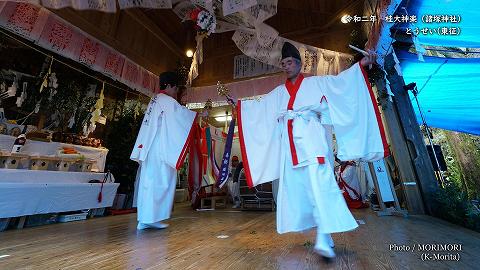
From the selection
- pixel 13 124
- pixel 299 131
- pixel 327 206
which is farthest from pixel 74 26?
pixel 327 206

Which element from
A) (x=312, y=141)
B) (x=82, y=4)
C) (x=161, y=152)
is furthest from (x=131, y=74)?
(x=312, y=141)

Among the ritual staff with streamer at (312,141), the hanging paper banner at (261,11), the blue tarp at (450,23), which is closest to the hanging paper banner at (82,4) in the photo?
the hanging paper banner at (261,11)

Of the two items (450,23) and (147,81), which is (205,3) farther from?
(450,23)

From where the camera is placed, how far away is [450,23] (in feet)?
11.3

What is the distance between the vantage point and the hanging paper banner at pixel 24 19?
11.9ft

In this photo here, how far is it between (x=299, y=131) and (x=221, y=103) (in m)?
5.69

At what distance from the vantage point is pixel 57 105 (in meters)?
5.04

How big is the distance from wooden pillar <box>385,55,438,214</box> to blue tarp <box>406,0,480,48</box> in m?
1.01

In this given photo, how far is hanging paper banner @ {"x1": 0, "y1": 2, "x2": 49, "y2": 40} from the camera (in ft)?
11.9

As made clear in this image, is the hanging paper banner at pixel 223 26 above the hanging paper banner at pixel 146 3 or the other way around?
above

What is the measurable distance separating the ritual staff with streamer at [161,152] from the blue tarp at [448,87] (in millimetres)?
4030

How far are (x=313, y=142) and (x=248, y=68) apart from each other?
5308mm

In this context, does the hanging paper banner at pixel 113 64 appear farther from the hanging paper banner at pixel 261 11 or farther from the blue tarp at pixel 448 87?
the blue tarp at pixel 448 87

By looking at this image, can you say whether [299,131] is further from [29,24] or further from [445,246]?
[29,24]
